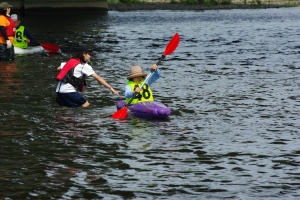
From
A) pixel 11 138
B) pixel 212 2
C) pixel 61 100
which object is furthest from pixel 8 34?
pixel 212 2

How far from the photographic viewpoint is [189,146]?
12531mm

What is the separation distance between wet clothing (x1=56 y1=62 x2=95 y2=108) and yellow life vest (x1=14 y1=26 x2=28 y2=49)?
1229 cm

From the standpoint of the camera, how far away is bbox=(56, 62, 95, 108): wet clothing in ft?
49.2

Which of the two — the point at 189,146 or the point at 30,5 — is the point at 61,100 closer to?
the point at 189,146

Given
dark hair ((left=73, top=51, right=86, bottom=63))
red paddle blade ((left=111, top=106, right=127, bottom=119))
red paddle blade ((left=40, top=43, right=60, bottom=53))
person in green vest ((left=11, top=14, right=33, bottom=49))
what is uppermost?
dark hair ((left=73, top=51, right=86, bottom=63))

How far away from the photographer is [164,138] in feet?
43.0

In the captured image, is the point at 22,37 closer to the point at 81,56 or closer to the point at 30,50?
the point at 30,50

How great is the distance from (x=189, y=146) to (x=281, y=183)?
8.68ft

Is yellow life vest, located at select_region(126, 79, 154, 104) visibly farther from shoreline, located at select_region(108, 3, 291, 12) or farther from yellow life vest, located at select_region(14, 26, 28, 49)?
shoreline, located at select_region(108, 3, 291, 12)

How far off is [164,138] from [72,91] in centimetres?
318

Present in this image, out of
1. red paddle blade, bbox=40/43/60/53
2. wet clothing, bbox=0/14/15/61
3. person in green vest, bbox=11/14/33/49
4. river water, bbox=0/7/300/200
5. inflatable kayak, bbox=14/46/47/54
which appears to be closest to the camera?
river water, bbox=0/7/300/200

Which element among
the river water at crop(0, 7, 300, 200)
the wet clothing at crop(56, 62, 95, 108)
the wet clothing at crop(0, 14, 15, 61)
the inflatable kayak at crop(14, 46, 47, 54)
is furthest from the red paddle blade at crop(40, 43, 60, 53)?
the wet clothing at crop(56, 62, 95, 108)

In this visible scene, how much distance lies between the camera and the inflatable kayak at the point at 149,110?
14.5 m

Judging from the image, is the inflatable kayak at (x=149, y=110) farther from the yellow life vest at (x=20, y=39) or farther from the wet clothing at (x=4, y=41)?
the yellow life vest at (x=20, y=39)
